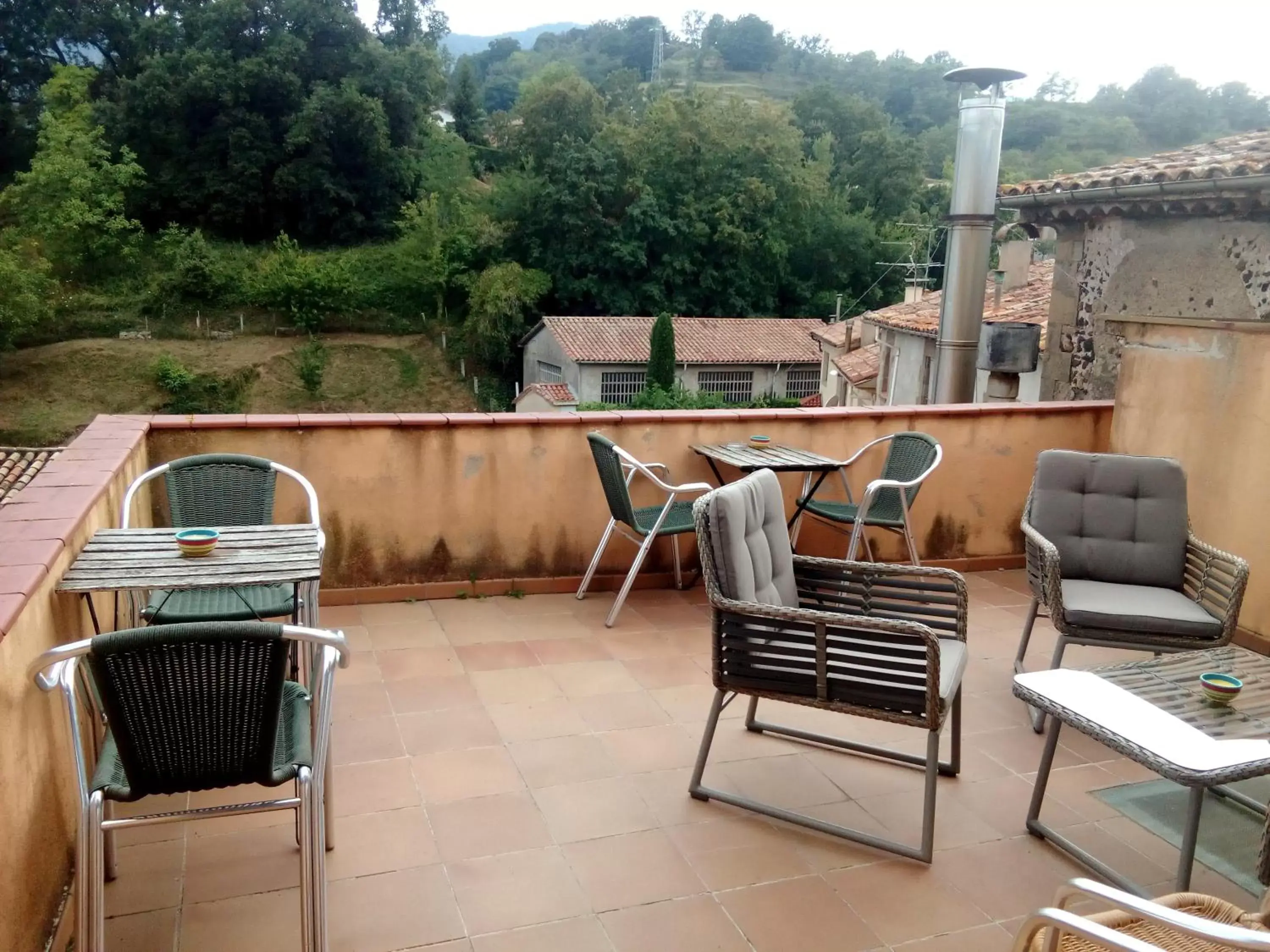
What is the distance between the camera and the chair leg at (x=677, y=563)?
4.19 meters

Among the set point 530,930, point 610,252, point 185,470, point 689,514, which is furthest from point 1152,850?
point 610,252

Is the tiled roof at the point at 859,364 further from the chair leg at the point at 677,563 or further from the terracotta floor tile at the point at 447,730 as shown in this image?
the terracotta floor tile at the point at 447,730

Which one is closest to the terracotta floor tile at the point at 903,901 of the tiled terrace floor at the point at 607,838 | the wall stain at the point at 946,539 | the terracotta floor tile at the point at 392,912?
the tiled terrace floor at the point at 607,838

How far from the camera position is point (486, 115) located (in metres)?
41.8

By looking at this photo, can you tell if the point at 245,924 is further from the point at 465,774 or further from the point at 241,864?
the point at 465,774

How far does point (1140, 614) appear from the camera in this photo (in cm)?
288

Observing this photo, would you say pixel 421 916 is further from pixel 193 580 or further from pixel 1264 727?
pixel 1264 727

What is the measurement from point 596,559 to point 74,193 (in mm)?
33926

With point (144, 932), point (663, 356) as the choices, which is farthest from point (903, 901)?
point (663, 356)

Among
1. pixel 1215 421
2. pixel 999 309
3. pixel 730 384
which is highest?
pixel 999 309

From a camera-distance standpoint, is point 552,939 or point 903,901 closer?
point 552,939

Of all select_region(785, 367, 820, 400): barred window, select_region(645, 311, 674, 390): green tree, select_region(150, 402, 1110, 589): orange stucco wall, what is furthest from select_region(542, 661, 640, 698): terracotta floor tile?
select_region(785, 367, 820, 400): barred window

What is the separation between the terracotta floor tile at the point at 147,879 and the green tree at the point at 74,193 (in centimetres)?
3430

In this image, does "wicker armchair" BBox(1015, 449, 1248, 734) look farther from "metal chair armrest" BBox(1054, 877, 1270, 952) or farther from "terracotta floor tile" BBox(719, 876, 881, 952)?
"metal chair armrest" BBox(1054, 877, 1270, 952)
